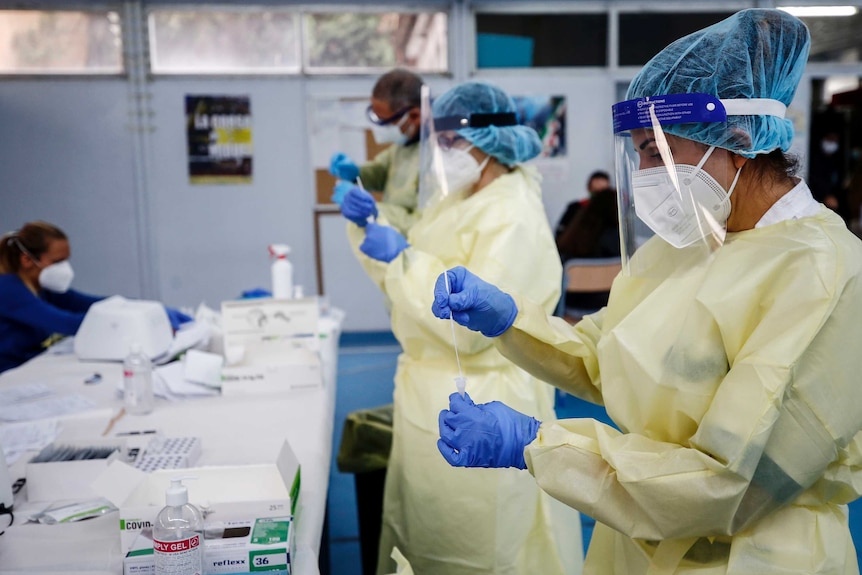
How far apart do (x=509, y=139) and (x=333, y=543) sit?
1.71m

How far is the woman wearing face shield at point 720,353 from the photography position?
93 centimetres

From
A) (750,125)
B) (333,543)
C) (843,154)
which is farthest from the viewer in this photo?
(843,154)

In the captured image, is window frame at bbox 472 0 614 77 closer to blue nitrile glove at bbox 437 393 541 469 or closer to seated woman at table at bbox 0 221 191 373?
seated woman at table at bbox 0 221 191 373

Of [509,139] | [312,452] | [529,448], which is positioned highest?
[509,139]

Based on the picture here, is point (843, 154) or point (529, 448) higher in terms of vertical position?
point (843, 154)

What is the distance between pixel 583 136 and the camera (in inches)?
238

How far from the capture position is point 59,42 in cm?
553

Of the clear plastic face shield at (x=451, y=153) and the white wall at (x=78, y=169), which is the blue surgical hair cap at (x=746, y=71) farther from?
the white wall at (x=78, y=169)

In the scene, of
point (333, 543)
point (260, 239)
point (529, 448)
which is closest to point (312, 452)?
point (529, 448)

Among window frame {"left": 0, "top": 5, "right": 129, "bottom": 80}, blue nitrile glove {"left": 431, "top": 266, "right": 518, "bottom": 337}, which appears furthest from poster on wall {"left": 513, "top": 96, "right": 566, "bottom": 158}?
blue nitrile glove {"left": 431, "top": 266, "right": 518, "bottom": 337}

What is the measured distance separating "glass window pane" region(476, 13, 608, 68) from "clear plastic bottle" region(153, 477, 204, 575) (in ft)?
17.3

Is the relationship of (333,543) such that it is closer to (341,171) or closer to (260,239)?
(341,171)

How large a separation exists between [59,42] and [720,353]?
5.83 m

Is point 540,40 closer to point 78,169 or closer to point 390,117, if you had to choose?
point 390,117
